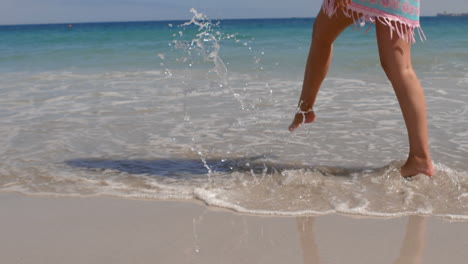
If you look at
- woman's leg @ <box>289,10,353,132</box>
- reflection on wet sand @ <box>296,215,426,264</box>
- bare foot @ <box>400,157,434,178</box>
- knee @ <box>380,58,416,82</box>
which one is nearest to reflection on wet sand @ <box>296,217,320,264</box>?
reflection on wet sand @ <box>296,215,426,264</box>

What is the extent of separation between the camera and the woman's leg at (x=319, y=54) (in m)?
2.84

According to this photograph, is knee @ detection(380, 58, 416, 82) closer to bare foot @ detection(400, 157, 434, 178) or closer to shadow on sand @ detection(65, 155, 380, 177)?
bare foot @ detection(400, 157, 434, 178)

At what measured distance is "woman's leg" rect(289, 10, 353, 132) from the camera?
284 centimetres

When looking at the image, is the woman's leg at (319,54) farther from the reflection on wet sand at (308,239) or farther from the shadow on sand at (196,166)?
the reflection on wet sand at (308,239)

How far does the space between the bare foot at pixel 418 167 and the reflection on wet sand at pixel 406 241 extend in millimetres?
446

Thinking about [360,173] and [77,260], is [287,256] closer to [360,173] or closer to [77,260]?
[77,260]

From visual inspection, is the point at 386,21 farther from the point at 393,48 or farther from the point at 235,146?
the point at 235,146

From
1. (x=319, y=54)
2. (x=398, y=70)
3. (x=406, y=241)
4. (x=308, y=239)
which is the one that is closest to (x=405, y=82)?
(x=398, y=70)

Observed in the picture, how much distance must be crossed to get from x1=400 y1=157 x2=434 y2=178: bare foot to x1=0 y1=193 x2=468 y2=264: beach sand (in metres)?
0.46

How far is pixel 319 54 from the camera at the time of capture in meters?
2.98

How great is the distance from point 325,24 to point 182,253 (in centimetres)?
148

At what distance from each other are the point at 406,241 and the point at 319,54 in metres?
1.26

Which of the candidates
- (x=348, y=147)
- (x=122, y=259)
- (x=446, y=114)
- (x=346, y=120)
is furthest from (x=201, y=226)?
(x=446, y=114)

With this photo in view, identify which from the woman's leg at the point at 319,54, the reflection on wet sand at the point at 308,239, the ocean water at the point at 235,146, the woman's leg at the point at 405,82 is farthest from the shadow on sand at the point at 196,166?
the reflection on wet sand at the point at 308,239
